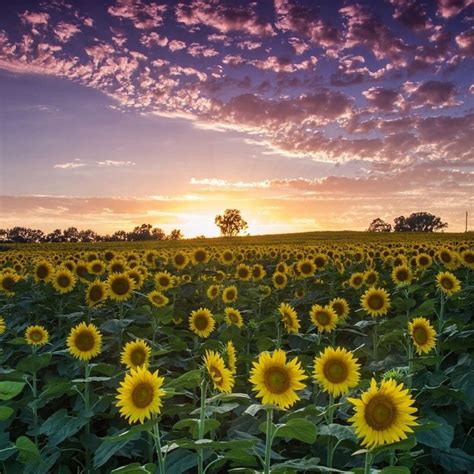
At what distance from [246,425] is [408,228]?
445ft

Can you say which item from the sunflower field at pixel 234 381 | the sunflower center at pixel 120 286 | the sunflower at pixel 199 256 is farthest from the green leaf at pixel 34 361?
the sunflower at pixel 199 256

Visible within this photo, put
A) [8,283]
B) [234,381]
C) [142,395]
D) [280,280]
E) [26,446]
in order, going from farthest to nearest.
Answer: [280,280], [8,283], [234,381], [26,446], [142,395]

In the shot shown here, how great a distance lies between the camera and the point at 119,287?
27.2ft

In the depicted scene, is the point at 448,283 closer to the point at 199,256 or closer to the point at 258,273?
the point at 258,273

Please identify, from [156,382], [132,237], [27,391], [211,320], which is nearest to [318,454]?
[156,382]

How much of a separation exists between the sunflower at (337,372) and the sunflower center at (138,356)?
1.63m

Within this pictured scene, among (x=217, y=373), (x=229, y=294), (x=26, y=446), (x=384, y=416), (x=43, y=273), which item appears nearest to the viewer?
(x=384, y=416)

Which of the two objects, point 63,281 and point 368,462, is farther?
point 63,281

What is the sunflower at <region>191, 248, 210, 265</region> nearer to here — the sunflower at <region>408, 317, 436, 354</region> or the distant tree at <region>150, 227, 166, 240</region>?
the sunflower at <region>408, 317, 436, 354</region>

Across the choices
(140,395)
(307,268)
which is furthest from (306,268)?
(140,395)

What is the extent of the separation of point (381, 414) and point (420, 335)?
276cm

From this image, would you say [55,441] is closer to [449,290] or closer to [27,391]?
[27,391]

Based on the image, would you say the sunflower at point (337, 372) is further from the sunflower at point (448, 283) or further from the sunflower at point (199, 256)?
the sunflower at point (199, 256)

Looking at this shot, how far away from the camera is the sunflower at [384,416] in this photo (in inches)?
122
